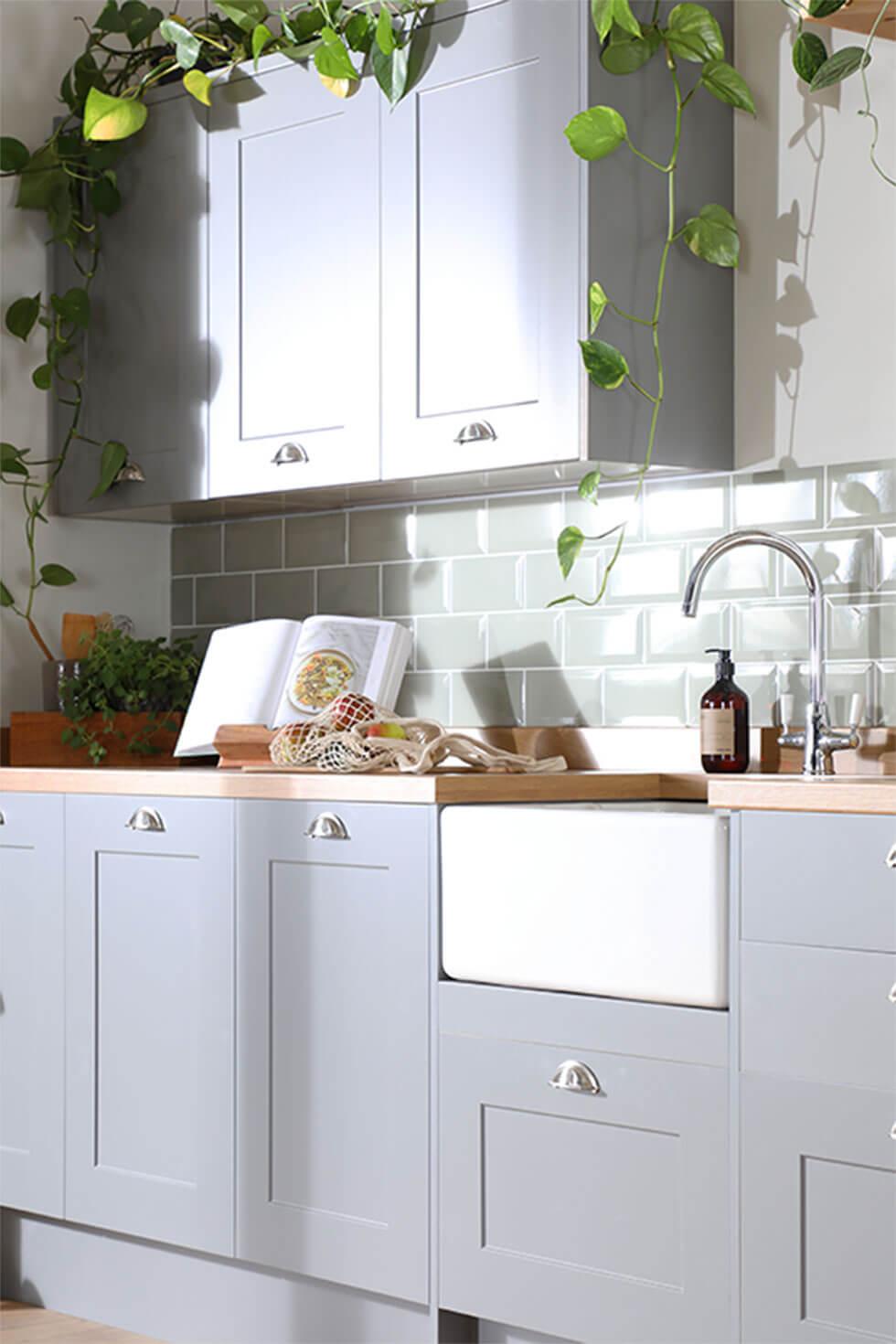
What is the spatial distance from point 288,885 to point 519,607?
752 mm

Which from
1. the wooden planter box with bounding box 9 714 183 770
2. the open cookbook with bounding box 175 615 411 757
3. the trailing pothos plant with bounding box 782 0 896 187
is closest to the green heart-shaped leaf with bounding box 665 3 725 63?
the trailing pothos plant with bounding box 782 0 896 187

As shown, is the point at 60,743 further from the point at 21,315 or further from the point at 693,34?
the point at 693,34

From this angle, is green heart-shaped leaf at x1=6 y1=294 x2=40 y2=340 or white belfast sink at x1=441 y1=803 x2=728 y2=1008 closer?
white belfast sink at x1=441 y1=803 x2=728 y2=1008

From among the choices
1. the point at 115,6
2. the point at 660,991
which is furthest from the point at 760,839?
the point at 115,6

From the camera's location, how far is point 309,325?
3109 millimetres

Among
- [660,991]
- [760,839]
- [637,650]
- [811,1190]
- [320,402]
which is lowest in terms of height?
[811,1190]

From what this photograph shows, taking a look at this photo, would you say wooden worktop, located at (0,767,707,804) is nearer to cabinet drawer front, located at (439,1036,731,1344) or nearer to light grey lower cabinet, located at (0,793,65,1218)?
light grey lower cabinet, located at (0,793,65,1218)

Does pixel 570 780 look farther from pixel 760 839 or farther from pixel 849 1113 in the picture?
pixel 849 1113

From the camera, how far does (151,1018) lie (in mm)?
2889

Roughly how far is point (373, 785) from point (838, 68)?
1208 millimetres

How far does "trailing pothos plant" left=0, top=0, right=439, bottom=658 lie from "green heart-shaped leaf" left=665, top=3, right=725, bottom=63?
24.5 inches

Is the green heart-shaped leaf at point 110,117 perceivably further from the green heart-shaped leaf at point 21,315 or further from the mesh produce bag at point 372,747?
the mesh produce bag at point 372,747

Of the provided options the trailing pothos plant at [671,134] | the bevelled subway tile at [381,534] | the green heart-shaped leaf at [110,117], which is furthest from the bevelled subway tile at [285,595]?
the green heart-shaped leaf at [110,117]

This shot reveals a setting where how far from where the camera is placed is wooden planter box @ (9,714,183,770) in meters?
3.43
